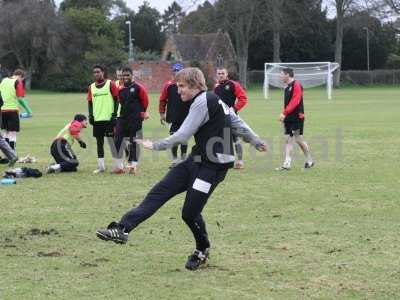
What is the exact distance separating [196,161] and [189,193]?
311 millimetres

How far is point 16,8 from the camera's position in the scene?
76.2 m

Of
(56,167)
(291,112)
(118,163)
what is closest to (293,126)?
(291,112)

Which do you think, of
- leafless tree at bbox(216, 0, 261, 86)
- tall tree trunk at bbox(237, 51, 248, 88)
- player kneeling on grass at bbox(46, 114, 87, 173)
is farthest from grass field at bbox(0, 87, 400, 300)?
tall tree trunk at bbox(237, 51, 248, 88)

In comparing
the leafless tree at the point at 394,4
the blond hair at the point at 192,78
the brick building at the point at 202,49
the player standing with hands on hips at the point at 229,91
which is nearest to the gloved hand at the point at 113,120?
the player standing with hands on hips at the point at 229,91

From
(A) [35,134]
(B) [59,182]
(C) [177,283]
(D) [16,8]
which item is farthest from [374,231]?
(D) [16,8]

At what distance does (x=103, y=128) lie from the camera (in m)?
14.0

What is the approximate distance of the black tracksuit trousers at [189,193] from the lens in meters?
6.75

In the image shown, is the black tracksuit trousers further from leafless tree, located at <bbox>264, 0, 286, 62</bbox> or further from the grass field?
leafless tree, located at <bbox>264, 0, 286, 62</bbox>

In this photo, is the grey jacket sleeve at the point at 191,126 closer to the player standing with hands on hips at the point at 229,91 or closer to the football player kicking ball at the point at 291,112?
the football player kicking ball at the point at 291,112

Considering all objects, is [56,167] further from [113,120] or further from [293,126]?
[293,126]

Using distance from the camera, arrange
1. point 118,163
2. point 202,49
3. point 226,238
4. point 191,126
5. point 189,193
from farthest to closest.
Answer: point 202,49 < point 118,163 < point 226,238 < point 189,193 < point 191,126

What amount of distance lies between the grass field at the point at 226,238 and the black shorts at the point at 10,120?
2536 mm

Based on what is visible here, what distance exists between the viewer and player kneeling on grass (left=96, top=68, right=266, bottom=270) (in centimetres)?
663

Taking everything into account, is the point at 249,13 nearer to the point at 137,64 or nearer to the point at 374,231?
the point at 137,64
